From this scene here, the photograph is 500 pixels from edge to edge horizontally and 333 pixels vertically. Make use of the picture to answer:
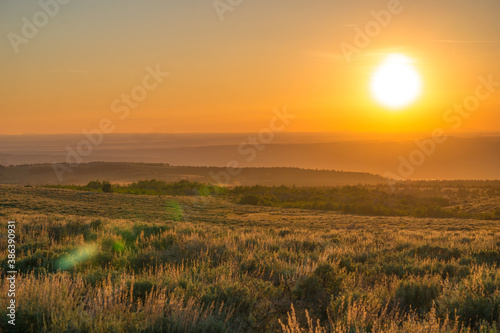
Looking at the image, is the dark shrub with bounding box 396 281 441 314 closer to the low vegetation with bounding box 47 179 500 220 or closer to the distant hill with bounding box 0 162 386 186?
the low vegetation with bounding box 47 179 500 220

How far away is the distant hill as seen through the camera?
6594 cm

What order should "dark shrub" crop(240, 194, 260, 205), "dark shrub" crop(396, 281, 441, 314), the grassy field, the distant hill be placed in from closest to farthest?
1. the grassy field
2. "dark shrub" crop(396, 281, 441, 314)
3. "dark shrub" crop(240, 194, 260, 205)
4. the distant hill

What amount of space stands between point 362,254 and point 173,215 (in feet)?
56.5

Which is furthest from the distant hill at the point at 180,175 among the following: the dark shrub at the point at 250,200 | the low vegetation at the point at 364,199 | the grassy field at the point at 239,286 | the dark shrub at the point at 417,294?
the dark shrub at the point at 417,294

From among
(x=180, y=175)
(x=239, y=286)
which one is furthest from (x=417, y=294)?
(x=180, y=175)

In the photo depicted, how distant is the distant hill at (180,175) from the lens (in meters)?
65.9

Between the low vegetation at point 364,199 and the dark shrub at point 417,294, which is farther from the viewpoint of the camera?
the low vegetation at point 364,199

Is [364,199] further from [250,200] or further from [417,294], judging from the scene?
[417,294]

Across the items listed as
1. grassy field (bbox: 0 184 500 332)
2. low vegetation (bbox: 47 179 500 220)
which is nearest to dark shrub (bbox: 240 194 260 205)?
low vegetation (bbox: 47 179 500 220)

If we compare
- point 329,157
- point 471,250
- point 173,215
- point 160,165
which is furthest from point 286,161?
point 471,250

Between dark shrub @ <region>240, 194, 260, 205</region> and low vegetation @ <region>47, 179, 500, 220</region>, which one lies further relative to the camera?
dark shrub @ <region>240, 194, 260, 205</region>

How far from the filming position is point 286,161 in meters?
128

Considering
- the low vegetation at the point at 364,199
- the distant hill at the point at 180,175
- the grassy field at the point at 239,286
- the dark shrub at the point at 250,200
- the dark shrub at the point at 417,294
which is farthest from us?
the distant hill at the point at 180,175

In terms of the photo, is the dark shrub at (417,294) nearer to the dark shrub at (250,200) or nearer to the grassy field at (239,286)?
the grassy field at (239,286)
